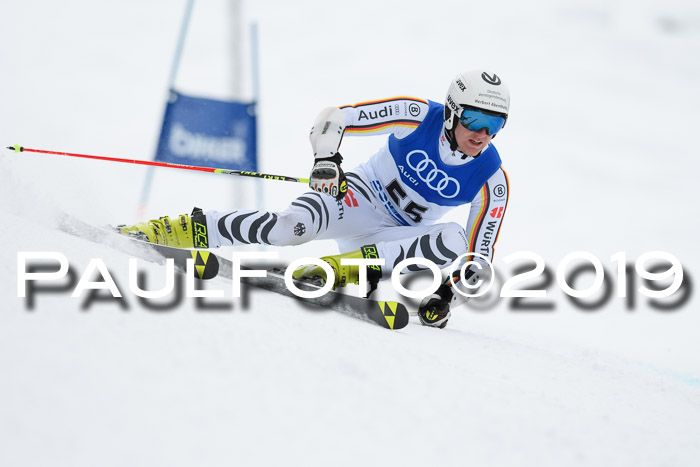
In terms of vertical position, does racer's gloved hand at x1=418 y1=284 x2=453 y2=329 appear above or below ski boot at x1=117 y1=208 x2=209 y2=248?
below

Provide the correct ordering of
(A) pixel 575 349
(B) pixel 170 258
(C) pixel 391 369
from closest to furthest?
(C) pixel 391 369
(B) pixel 170 258
(A) pixel 575 349

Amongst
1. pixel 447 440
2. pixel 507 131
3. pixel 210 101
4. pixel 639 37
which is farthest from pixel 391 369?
pixel 639 37

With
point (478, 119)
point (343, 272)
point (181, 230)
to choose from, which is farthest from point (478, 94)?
point (181, 230)

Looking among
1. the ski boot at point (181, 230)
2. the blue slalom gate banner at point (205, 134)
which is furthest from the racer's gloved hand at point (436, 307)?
the blue slalom gate banner at point (205, 134)

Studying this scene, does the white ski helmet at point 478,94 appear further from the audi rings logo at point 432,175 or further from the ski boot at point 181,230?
the ski boot at point 181,230

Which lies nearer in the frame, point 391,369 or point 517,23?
point 391,369

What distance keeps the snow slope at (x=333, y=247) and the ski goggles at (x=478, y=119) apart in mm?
905

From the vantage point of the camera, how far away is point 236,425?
3.82 feet

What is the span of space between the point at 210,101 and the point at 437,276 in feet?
9.08

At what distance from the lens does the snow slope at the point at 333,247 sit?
1.19 metres

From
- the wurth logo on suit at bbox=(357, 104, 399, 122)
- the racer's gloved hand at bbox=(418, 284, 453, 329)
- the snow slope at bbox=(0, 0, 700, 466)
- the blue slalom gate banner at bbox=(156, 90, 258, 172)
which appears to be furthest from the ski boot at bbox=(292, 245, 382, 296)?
the blue slalom gate banner at bbox=(156, 90, 258, 172)

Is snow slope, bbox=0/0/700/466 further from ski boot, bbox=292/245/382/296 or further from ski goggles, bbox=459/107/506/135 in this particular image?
ski goggles, bbox=459/107/506/135

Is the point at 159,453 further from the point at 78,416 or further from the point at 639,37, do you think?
the point at 639,37

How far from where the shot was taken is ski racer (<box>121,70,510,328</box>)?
9.25ft
